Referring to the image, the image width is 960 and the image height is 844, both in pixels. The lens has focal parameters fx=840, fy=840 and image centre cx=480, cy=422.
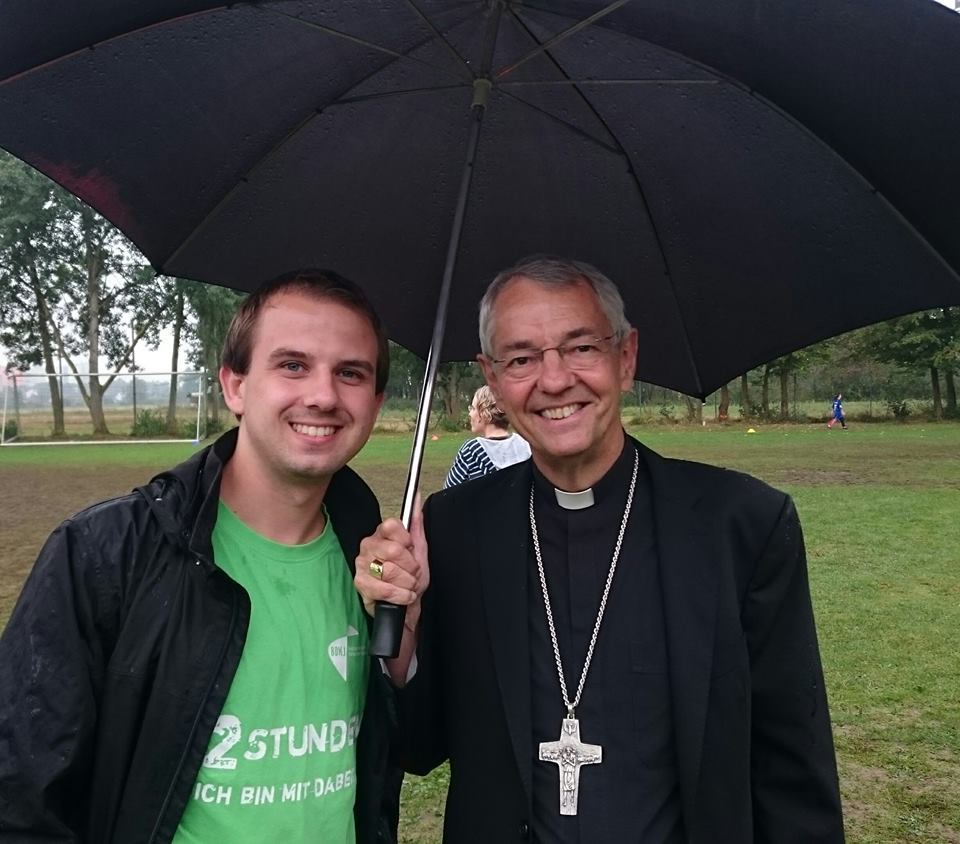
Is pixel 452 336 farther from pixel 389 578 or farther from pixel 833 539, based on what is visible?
pixel 833 539

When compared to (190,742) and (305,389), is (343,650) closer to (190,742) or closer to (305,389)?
(190,742)

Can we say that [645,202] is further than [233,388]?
Yes

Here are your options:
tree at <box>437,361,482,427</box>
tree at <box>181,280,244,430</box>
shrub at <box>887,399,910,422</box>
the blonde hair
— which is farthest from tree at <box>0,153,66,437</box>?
shrub at <box>887,399,910,422</box>

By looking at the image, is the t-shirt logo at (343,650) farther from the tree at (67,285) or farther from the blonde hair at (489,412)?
the tree at (67,285)

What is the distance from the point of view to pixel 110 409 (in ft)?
139

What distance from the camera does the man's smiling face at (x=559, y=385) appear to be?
7.07ft

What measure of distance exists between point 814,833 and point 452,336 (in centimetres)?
194

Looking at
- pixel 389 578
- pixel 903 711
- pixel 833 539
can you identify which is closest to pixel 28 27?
pixel 389 578

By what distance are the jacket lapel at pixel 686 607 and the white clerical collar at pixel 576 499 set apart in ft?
0.55

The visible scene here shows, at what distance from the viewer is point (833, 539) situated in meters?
11.6

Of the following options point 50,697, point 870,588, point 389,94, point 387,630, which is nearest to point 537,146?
point 389,94

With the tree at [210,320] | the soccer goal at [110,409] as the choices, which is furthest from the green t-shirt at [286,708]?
the tree at [210,320]

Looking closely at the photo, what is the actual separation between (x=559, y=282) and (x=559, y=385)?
29 cm

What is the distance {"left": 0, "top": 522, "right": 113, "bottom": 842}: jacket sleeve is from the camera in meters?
1.63
